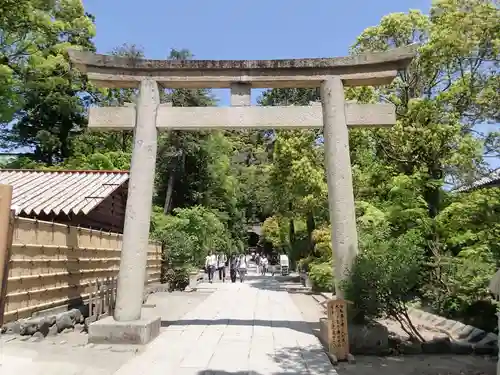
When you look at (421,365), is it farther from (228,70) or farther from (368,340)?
(228,70)

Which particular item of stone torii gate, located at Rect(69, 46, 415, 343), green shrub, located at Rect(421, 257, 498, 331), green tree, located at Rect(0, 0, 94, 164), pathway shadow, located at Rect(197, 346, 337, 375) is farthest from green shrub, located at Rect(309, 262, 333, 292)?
green tree, located at Rect(0, 0, 94, 164)

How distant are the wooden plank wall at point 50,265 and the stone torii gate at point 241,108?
77.5 inches

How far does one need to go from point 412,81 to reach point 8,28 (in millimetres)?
13446

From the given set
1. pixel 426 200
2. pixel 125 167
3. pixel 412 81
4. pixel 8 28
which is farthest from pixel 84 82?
pixel 426 200

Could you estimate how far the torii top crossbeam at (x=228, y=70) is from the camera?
30.8ft

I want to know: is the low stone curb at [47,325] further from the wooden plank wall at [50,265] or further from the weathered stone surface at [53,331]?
the wooden plank wall at [50,265]

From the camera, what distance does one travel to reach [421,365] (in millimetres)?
7418

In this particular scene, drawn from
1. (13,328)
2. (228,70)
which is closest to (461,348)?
(228,70)

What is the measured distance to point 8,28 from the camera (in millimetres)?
13148

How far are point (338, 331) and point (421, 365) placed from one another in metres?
1.48

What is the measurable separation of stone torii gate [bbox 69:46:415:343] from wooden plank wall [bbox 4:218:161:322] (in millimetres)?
1968

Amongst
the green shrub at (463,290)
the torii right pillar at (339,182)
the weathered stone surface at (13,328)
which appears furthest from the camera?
the green shrub at (463,290)

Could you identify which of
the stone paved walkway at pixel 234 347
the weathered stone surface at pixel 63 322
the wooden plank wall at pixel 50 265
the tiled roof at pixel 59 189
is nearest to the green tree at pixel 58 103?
the tiled roof at pixel 59 189

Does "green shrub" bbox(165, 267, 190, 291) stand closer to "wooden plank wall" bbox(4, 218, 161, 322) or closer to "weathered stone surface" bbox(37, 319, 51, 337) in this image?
"wooden plank wall" bbox(4, 218, 161, 322)
